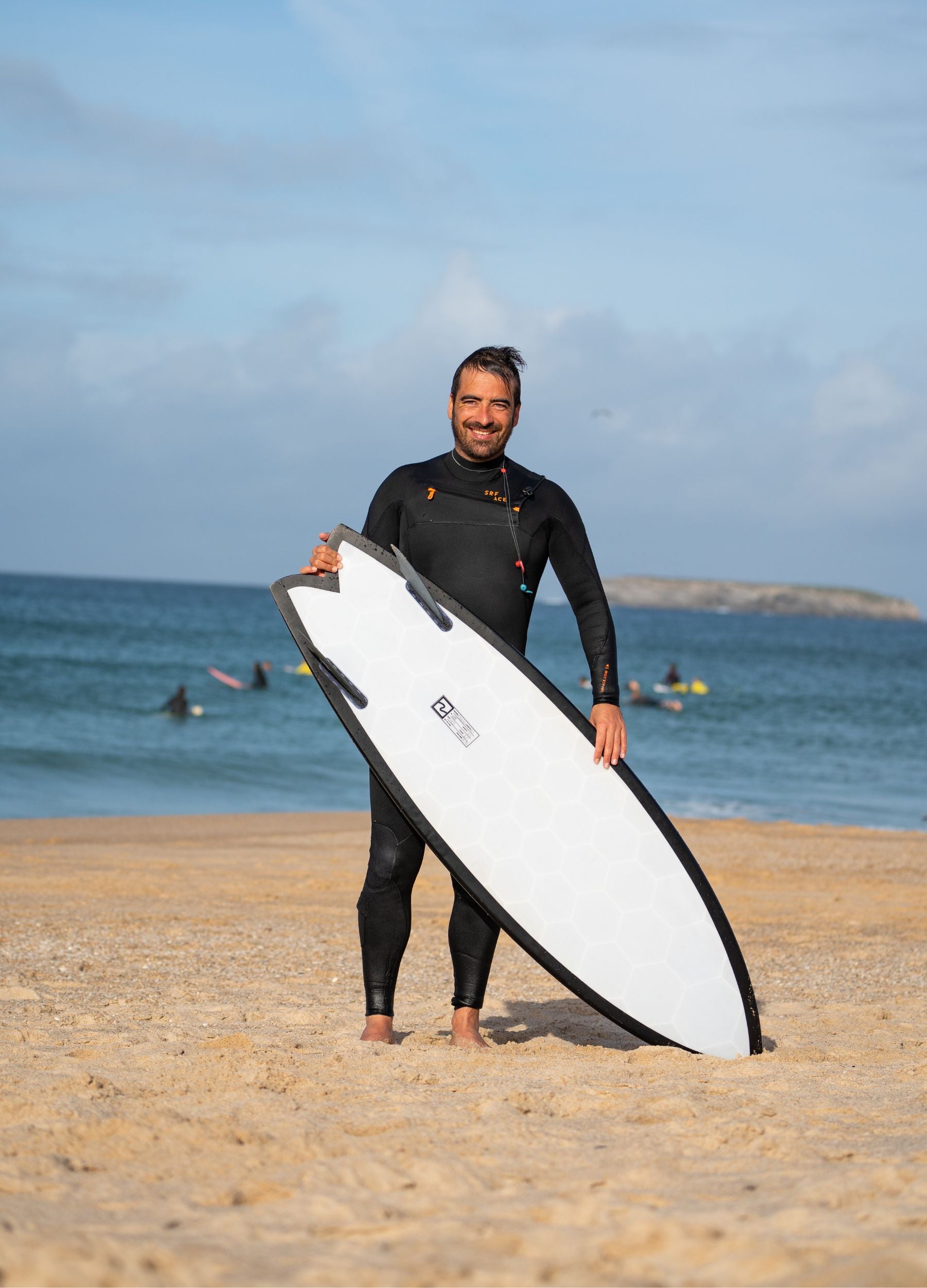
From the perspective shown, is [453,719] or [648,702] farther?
[648,702]

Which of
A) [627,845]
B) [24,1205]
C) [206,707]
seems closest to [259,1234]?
[24,1205]

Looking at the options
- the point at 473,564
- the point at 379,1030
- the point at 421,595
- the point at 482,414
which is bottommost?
the point at 379,1030

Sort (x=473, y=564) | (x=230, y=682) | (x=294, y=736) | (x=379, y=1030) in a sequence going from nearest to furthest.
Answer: (x=379, y=1030) < (x=473, y=564) < (x=294, y=736) < (x=230, y=682)

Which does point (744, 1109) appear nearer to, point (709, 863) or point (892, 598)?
point (709, 863)

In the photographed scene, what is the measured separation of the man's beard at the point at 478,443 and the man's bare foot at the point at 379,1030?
1668mm

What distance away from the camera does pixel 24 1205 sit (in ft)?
6.52

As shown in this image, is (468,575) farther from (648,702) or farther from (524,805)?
(648,702)

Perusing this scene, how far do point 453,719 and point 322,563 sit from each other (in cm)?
62

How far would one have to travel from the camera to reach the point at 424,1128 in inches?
98.1

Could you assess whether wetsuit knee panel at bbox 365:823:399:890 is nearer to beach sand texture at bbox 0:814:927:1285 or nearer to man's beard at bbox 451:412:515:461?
beach sand texture at bbox 0:814:927:1285

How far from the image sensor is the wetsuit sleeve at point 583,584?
360cm

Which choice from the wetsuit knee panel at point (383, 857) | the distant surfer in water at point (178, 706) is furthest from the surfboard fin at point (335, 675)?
the distant surfer in water at point (178, 706)

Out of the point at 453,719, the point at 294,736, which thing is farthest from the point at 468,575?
the point at 294,736

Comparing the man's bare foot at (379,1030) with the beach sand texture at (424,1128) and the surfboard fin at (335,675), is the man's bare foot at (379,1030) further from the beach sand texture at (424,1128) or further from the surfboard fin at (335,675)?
the surfboard fin at (335,675)
